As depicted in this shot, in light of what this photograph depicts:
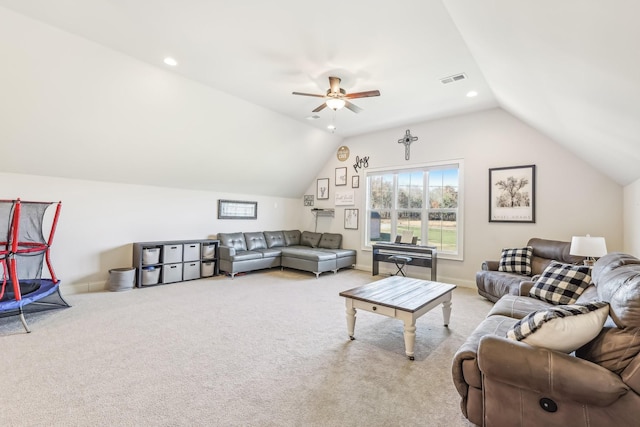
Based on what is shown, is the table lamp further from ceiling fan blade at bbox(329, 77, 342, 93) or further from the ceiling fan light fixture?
ceiling fan blade at bbox(329, 77, 342, 93)

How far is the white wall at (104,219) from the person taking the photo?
4.45 m

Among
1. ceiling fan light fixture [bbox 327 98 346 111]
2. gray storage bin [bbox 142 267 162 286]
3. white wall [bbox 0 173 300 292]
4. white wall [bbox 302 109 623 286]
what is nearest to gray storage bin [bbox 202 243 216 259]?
white wall [bbox 0 173 300 292]

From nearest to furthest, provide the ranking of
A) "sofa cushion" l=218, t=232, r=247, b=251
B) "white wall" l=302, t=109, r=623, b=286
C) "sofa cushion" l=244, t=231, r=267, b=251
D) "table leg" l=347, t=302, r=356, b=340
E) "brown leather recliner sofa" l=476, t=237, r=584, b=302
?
1. "table leg" l=347, t=302, r=356, b=340
2. "brown leather recliner sofa" l=476, t=237, r=584, b=302
3. "white wall" l=302, t=109, r=623, b=286
4. "sofa cushion" l=218, t=232, r=247, b=251
5. "sofa cushion" l=244, t=231, r=267, b=251

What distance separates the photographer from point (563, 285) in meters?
2.75

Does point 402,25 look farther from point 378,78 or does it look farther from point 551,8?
point 551,8

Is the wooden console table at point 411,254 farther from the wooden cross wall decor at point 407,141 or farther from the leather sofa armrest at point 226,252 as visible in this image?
the leather sofa armrest at point 226,252

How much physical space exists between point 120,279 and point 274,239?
10.8 ft

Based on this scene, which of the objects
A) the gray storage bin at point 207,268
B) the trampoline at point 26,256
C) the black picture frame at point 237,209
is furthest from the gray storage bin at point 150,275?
the black picture frame at point 237,209

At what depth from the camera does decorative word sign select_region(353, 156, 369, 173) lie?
268 inches

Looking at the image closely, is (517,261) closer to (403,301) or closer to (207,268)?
(403,301)

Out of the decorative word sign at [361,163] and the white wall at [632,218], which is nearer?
the white wall at [632,218]

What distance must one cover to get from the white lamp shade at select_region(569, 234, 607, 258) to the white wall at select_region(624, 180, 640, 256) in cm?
59

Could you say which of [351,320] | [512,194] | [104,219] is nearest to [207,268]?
[104,219]

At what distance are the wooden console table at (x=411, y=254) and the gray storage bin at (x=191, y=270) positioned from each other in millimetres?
3572
